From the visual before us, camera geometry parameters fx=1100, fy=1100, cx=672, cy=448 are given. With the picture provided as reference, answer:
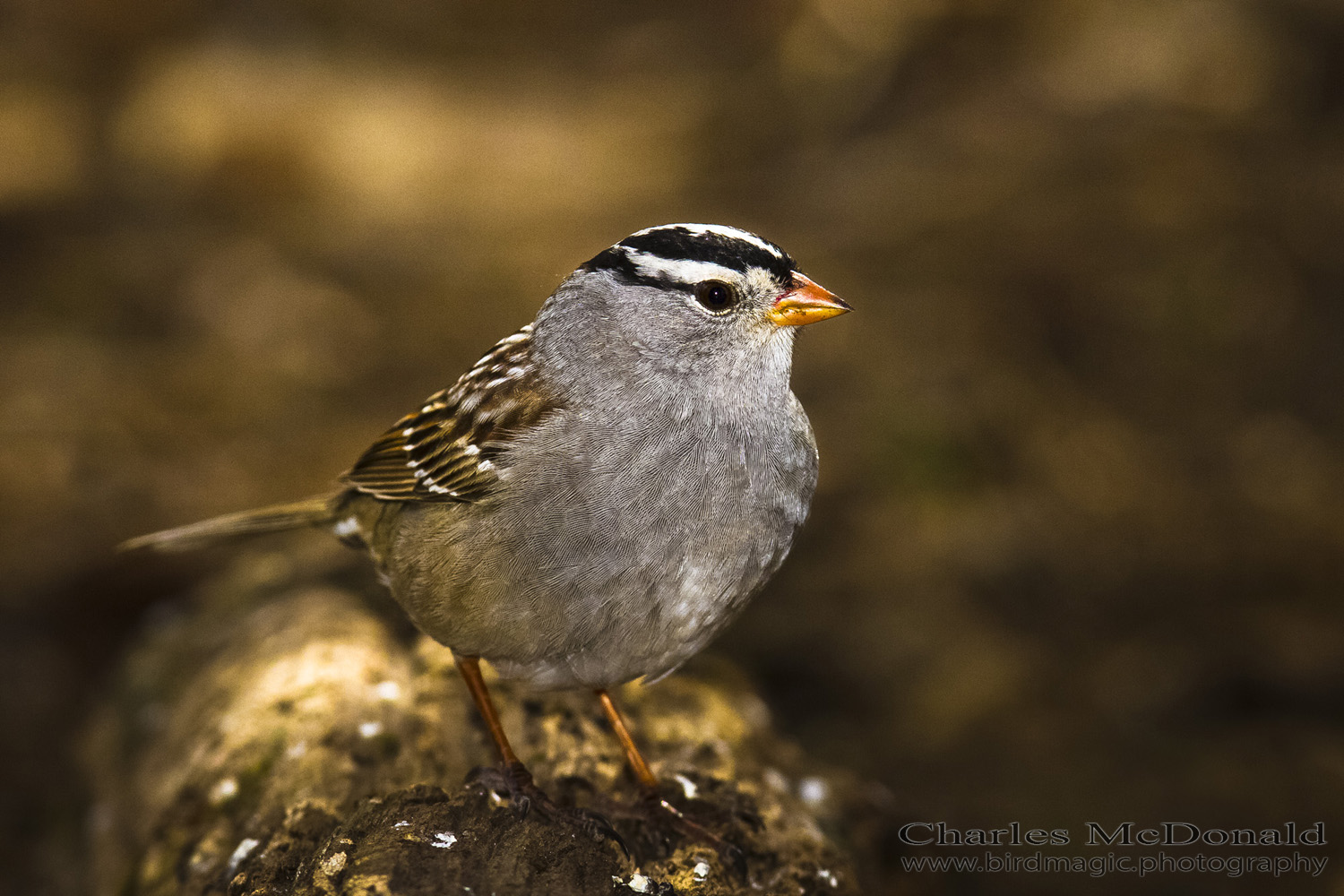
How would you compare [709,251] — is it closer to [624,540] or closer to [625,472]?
[625,472]

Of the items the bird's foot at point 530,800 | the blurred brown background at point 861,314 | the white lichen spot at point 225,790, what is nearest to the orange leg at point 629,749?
the bird's foot at point 530,800

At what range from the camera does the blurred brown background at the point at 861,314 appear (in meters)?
6.14

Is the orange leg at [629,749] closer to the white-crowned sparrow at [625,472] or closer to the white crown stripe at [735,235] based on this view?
the white-crowned sparrow at [625,472]

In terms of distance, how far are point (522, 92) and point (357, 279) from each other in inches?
123

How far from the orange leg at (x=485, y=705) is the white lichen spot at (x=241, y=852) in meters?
0.80

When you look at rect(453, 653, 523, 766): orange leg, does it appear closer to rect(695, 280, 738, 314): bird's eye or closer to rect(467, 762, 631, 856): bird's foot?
rect(467, 762, 631, 856): bird's foot

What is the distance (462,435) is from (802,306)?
1203mm

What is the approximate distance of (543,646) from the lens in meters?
3.42

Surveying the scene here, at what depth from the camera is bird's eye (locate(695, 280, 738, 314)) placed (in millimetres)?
3479

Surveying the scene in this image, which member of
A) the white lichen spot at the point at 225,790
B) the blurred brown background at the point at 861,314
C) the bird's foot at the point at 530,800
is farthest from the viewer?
the blurred brown background at the point at 861,314

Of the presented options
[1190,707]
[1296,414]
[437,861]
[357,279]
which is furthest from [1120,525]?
[357,279]

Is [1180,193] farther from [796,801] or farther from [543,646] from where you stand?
[543,646]

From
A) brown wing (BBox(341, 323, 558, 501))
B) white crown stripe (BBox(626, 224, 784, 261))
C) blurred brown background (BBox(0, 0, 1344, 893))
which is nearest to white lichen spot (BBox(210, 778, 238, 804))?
brown wing (BBox(341, 323, 558, 501))

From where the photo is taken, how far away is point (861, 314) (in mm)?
7969
